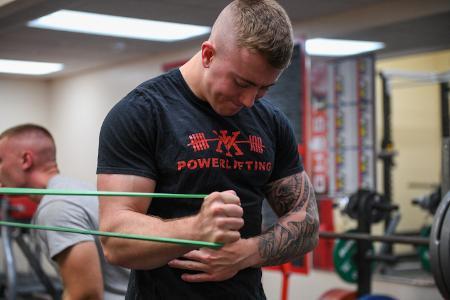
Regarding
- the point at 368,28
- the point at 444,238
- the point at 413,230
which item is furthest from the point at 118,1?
→ the point at 413,230

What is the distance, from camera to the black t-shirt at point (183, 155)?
1513mm

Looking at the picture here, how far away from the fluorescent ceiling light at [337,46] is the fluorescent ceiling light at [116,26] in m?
0.87

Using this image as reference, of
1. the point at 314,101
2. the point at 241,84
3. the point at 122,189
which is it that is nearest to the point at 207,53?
the point at 241,84

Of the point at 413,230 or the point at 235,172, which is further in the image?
the point at 413,230

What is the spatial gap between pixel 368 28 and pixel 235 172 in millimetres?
3695

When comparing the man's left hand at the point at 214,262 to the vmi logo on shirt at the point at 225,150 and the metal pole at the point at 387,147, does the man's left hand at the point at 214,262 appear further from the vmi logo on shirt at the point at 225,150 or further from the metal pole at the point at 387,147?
the metal pole at the point at 387,147

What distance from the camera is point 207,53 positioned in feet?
4.99

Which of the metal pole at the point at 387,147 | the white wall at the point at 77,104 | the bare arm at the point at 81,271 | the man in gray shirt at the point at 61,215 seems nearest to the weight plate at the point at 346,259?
the white wall at the point at 77,104

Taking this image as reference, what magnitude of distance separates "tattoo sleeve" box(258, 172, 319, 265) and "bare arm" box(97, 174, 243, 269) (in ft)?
0.99

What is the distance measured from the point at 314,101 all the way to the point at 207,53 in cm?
412

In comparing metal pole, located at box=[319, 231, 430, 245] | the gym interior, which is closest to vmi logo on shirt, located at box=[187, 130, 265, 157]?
the gym interior

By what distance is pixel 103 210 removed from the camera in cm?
151

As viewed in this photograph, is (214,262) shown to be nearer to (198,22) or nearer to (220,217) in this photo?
(220,217)

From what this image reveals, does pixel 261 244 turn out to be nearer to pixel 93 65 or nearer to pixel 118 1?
pixel 118 1
